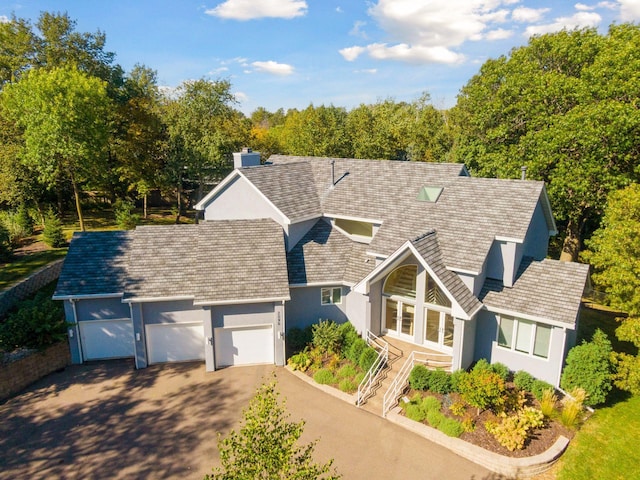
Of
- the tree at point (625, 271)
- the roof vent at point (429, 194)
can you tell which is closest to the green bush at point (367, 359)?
the roof vent at point (429, 194)

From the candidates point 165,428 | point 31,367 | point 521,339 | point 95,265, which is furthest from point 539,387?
point 31,367

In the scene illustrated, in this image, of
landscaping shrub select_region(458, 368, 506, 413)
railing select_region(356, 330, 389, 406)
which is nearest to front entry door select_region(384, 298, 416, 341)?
railing select_region(356, 330, 389, 406)

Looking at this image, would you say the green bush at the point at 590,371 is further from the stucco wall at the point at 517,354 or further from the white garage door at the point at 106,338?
the white garage door at the point at 106,338

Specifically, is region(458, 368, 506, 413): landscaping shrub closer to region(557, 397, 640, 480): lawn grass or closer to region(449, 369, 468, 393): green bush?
region(449, 369, 468, 393): green bush

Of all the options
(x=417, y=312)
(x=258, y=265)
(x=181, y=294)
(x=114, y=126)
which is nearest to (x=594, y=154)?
(x=417, y=312)

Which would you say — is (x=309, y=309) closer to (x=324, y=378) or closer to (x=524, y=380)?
(x=324, y=378)
